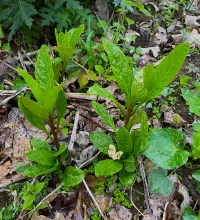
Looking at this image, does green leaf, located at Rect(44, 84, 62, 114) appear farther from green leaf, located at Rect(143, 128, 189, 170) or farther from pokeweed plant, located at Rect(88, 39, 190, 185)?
green leaf, located at Rect(143, 128, 189, 170)

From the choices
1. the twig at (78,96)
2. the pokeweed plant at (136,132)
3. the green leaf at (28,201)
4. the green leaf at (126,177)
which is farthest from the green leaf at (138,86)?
the green leaf at (28,201)

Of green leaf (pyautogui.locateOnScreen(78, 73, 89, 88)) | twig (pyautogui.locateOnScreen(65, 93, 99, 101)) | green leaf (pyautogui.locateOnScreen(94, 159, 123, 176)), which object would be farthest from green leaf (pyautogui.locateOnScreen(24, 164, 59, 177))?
green leaf (pyautogui.locateOnScreen(78, 73, 89, 88))

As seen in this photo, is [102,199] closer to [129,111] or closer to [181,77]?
[129,111]

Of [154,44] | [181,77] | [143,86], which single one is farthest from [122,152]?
[154,44]

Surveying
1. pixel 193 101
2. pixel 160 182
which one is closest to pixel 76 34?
pixel 193 101

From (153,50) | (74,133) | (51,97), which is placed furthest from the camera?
(153,50)

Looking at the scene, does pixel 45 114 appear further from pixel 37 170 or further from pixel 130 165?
pixel 130 165
